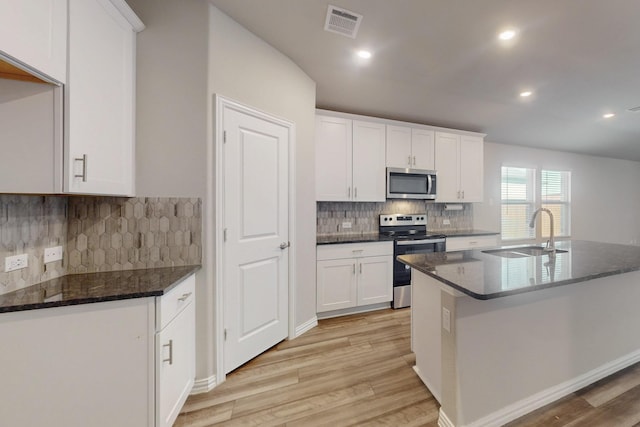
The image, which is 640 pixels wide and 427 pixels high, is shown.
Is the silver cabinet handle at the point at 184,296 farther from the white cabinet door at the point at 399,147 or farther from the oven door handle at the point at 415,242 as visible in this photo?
the white cabinet door at the point at 399,147

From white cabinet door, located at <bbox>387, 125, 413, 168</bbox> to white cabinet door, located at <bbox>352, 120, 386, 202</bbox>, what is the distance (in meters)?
0.11

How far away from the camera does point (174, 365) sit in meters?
1.40

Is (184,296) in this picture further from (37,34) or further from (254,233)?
(37,34)

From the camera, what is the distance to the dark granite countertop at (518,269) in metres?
1.19

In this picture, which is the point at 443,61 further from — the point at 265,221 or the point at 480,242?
the point at 480,242

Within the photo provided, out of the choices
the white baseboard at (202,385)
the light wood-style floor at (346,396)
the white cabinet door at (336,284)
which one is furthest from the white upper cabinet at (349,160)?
the white baseboard at (202,385)

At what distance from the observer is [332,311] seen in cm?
289

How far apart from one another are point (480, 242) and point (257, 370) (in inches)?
135

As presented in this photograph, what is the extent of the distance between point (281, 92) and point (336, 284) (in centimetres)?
208

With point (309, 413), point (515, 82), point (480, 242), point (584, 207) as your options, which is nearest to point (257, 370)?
point (309, 413)

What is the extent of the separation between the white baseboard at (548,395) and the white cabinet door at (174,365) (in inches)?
60.2

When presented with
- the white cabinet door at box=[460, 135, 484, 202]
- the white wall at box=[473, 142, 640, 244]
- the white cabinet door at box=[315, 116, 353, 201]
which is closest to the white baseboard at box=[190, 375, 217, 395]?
the white cabinet door at box=[315, 116, 353, 201]

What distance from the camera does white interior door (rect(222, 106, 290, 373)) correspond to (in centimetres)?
186

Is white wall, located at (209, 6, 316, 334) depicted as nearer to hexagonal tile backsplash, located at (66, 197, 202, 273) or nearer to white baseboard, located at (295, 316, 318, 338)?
white baseboard, located at (295, 316, 318, 338)
